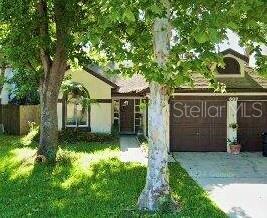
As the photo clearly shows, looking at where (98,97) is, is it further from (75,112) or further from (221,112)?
(221,112)

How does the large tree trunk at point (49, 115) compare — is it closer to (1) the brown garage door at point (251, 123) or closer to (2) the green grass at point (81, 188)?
(2) the green grass at point (81, 188)

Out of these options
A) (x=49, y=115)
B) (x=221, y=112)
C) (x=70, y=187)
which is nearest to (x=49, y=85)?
(x=49, y=115)

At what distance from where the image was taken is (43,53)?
1927cm

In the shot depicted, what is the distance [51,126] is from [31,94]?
1382cm

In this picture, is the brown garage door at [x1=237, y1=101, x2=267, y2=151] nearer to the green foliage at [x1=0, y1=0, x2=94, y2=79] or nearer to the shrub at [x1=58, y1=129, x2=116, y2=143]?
the shrub at [x1=58, y1=129, x2=116, y2=143]

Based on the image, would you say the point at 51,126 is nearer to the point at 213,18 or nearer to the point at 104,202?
the point at 104,202

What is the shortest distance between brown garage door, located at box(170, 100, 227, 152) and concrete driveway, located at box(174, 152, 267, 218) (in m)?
0.62

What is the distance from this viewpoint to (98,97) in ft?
97.9

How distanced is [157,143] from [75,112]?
A: 1750 centimetres

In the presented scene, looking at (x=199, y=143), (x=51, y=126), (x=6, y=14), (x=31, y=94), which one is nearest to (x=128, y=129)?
(x=31, y=94)

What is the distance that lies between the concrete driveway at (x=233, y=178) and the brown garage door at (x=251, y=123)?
3.12 ft

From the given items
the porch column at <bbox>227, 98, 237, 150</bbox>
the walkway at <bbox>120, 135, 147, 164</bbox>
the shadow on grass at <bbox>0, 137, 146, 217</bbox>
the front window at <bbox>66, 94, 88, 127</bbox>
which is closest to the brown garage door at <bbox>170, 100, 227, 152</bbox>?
the porch column at <bbox>227, 98, 237, 150</bbox>

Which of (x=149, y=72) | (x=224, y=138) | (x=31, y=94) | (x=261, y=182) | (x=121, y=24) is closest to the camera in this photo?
(x=149, y=72)

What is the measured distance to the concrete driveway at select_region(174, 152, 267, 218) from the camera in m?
13.0
